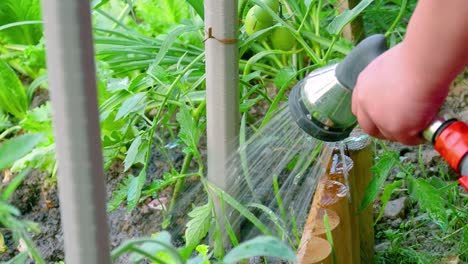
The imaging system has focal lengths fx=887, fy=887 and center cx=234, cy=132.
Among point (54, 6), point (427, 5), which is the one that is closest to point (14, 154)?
point (54, 6)

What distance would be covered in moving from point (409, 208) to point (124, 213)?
2.09ft

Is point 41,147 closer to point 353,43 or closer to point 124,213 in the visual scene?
point 124,213

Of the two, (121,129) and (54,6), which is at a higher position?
(54,6)

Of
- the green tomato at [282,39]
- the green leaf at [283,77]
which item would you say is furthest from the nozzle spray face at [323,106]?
the green tomato at [282,39]

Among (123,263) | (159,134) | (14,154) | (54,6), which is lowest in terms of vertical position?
(123,263)

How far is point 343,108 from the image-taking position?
1405 mm

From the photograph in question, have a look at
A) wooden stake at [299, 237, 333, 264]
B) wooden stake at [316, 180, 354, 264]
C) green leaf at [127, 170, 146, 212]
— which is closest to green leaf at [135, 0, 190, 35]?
green leaf at [127, 170, 146, 212]

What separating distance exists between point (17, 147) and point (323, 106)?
61 centimetres

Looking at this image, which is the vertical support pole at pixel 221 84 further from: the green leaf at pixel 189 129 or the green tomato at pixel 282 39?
the green tomato at pixel 282 39

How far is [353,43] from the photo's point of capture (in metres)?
2.21

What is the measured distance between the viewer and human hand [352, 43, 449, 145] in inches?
47.1

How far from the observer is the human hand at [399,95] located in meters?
1.20

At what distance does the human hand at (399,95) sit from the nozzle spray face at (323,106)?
0.33 feet

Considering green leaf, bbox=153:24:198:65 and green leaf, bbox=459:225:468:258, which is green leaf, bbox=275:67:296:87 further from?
green leaf, bbox=459:225:468:258
